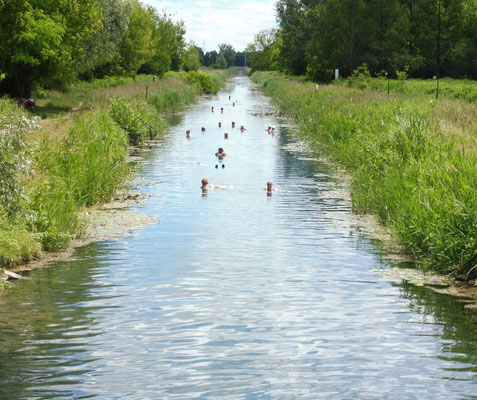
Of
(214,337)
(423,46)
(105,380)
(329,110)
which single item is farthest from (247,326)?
(423,46)

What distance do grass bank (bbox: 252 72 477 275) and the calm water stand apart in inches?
35.6

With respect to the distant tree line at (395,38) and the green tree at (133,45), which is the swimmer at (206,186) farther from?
the green tree at (133,45)

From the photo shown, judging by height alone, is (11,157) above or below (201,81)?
below

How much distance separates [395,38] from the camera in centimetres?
6800

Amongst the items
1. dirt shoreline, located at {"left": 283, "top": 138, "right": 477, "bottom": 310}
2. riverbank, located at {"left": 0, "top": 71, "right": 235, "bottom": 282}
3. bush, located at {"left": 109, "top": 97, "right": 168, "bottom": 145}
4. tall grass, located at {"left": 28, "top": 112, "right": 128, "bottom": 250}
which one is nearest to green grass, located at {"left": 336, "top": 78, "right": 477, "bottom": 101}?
bush, located at {"left": 109, "top": 97, "right": 168, "bottom": 145}

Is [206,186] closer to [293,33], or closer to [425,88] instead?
[425,88]

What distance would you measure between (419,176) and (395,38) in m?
55.5

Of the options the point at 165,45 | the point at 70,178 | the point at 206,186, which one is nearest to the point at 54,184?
the point at 70,178

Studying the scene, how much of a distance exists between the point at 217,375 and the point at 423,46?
69.0 metres

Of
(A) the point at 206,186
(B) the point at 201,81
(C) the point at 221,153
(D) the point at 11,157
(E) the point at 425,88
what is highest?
A: (B) the point at 201,81

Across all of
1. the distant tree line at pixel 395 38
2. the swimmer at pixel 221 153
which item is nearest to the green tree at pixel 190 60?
the distant tree line at pixel 395 38

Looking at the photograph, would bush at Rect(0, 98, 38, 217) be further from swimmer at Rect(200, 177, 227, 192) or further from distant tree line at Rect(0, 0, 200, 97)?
distant tree line at Rect(0, 0, 200, 97)

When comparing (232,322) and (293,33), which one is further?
(293,33)

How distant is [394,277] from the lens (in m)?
12.1
